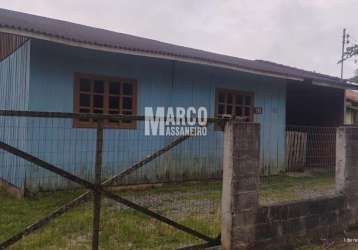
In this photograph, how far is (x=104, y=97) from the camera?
7.87 m

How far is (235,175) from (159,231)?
141cm

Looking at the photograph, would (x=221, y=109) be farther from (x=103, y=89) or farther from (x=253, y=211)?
(x=253, y=211)

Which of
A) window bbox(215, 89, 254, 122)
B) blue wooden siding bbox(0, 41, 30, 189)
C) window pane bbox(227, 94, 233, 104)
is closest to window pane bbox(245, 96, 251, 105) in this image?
window bbox(215, 89, 254, 122)

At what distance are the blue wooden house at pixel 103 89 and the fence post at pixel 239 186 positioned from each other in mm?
1180

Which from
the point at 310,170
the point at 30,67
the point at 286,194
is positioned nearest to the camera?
the point at 30,67

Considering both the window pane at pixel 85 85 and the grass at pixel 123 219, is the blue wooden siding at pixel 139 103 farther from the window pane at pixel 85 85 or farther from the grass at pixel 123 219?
the grass at pixel 123 219

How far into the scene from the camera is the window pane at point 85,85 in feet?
25.1

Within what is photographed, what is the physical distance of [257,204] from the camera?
446cm

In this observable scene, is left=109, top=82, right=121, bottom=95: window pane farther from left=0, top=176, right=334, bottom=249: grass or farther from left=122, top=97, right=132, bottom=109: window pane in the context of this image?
left=0, top=176, right=334, bottom=249: grass

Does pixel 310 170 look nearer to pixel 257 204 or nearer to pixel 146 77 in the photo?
pixel 146 77

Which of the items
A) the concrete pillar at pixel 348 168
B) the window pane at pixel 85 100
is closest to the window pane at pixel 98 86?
the window pane at pixel 85 100

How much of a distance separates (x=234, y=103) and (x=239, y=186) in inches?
245

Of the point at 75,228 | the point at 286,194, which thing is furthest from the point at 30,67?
the point at 286,194

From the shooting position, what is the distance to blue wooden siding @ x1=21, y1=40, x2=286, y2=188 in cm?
707
